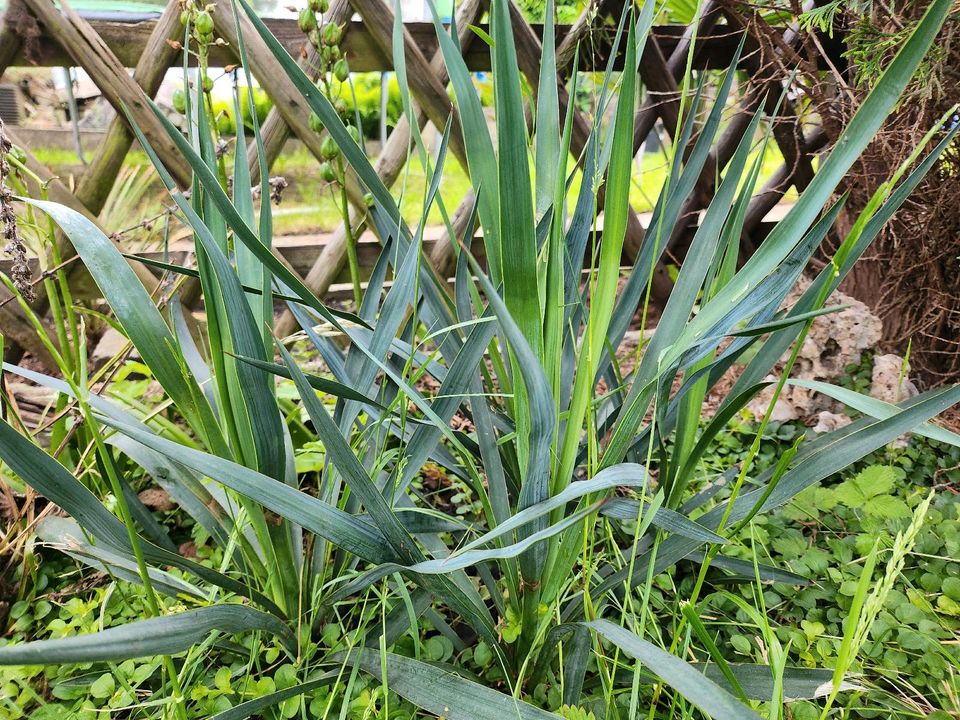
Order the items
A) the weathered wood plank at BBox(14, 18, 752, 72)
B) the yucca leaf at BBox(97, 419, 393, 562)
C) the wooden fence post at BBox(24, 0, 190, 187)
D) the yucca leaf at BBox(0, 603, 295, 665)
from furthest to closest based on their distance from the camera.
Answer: the weathered wood plank at BBox(14, 18, 752, 72), the wooden fence post at BBox(24, 0, 190, 187), the yucca leaf at BBox(97, 419, 393, 562), the yucca leaf at BBox(0, 603, 295, 665)

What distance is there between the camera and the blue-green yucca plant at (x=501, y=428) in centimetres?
55

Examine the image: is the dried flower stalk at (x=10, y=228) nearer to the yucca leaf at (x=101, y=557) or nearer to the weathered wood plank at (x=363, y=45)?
the yucca leaf at (x=101, y=557)

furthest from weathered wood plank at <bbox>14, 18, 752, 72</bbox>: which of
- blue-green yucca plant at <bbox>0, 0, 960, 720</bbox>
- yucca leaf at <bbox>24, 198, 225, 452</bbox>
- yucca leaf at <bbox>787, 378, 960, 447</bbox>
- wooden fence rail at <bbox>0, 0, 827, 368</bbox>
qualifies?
yucca leaf at <bbox>24, 198, 225, 452</bbox>

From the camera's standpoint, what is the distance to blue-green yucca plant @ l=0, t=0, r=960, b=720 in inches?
21.7

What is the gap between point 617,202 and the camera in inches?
24.1

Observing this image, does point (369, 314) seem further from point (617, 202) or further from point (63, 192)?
point (63, 192)

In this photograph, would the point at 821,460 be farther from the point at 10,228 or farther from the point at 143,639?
the point at 10,228

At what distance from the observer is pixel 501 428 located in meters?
0.88

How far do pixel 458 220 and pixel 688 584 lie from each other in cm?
119

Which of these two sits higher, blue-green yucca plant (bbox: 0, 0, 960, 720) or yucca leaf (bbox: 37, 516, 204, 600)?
blue-green yucca plant (bbox: 0, 0, 960, 720)

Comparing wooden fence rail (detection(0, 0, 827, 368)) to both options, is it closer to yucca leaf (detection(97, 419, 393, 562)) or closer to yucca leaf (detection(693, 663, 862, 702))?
yucca leaf (detection(97, 419, 393, 562))

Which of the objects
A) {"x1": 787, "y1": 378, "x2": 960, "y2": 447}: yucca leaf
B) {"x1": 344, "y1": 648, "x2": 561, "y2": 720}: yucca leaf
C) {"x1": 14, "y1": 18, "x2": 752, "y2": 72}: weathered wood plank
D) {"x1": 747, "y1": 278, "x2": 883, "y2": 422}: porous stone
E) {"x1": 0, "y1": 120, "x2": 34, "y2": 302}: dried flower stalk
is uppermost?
{"x1": 14, "y1": 18, "x2": 752, "y2": 72}: weathered wood plank

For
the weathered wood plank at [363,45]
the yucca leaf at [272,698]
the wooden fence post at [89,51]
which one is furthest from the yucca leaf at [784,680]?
the wooden fence post at [89,51]

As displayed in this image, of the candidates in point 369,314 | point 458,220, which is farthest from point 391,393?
point 458,220
